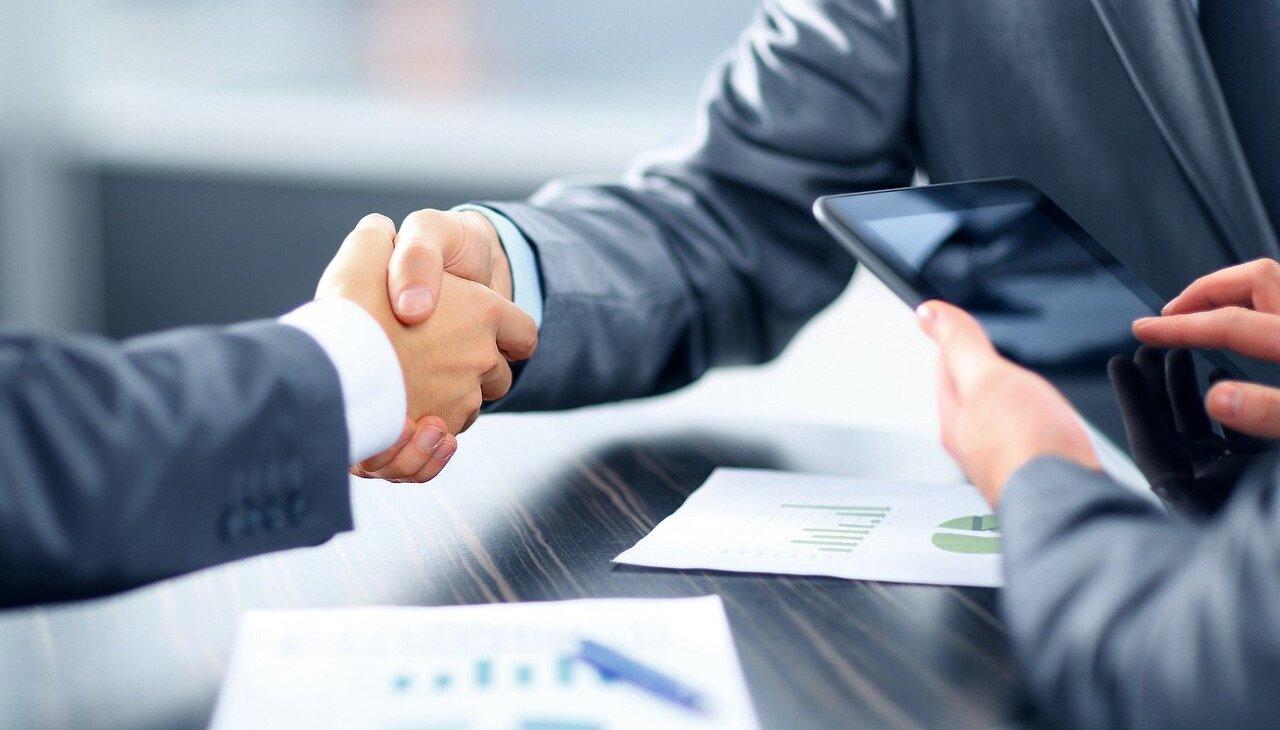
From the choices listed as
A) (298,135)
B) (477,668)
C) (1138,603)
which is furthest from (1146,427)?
(298,135)

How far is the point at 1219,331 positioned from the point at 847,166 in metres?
0.45

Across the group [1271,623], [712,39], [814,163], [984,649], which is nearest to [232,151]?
[712,39]

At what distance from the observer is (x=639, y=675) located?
0.41 m

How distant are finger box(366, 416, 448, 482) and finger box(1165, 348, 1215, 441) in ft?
1.35

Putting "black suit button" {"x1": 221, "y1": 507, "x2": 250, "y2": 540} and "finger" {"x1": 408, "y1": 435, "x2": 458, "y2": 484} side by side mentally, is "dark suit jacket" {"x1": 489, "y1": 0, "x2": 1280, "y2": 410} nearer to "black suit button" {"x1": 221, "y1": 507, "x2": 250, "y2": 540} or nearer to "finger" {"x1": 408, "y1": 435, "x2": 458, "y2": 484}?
"finger" {"x1": 408, "y1": 435, "x2": 458, "y2": 484}

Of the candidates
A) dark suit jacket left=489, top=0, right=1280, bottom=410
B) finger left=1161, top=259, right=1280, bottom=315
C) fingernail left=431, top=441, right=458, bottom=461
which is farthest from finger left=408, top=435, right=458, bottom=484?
finger left=1161, top=259, right=1280, bottom=315

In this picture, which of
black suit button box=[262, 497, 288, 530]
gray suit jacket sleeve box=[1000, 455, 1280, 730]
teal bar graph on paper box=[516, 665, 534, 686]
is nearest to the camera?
gray suit jacket sleeve box=[1000, 455, 1280, 730]

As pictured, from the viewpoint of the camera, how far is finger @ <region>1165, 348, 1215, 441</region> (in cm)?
57

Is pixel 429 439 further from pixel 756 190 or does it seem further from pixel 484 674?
pixel 756 190

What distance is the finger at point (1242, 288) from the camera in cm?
67

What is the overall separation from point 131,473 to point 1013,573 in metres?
0.34

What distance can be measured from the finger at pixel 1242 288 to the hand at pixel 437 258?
0.44 metres

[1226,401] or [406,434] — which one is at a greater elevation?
[1226,401]

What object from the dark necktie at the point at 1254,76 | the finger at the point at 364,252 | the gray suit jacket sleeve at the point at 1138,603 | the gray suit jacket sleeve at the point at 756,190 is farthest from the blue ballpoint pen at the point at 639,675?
the dark necktie at the point at 1254,76
